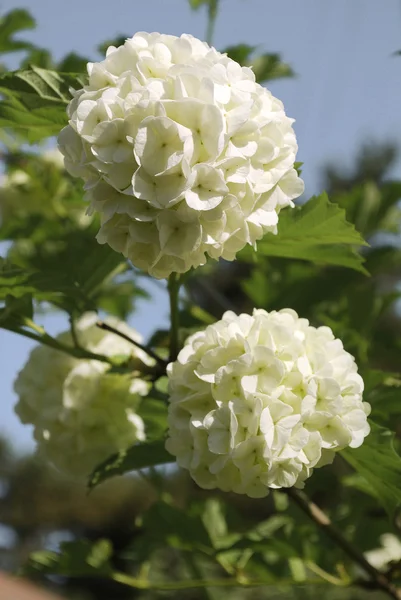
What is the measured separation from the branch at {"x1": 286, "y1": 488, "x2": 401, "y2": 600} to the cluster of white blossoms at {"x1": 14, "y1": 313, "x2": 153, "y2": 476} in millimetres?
374

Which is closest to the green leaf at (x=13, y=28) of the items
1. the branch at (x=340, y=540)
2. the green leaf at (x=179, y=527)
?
the green leaf at (x=179, y=527)

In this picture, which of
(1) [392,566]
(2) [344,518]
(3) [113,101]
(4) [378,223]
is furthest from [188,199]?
(4) [378,223]

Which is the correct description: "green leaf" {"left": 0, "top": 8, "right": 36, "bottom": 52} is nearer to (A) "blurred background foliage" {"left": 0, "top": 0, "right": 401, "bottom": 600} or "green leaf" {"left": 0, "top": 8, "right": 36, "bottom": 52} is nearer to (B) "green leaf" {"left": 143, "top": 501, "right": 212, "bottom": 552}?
(A) "blurred background foliage" {"left": 0, "top": 0, "right": 401, "bottom": 600}

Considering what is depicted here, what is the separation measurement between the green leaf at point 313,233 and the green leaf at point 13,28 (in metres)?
1.01

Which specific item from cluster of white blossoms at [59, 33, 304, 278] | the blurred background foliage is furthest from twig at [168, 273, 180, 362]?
cluster of white blossoms at [59, 33, 304, 278]

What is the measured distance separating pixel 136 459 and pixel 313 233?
1.48 ft

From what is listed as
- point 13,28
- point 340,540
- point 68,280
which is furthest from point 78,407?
point 13,28

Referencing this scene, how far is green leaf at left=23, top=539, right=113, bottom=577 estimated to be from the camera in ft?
5.41

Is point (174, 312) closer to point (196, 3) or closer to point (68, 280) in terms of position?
point (68, 280)

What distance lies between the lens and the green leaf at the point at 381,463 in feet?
3.62

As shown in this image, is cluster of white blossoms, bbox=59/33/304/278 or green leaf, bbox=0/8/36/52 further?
green leaf, bbox=0/8/36/52

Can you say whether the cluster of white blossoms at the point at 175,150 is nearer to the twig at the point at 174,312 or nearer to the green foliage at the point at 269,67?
the twig at the point at 174,312

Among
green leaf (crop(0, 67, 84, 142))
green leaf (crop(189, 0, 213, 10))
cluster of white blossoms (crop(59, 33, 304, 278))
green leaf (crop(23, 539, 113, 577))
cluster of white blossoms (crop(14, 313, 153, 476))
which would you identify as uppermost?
cluster of white blossoms (crop(59, 33, 304, 278))

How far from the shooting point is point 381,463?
1.12m
